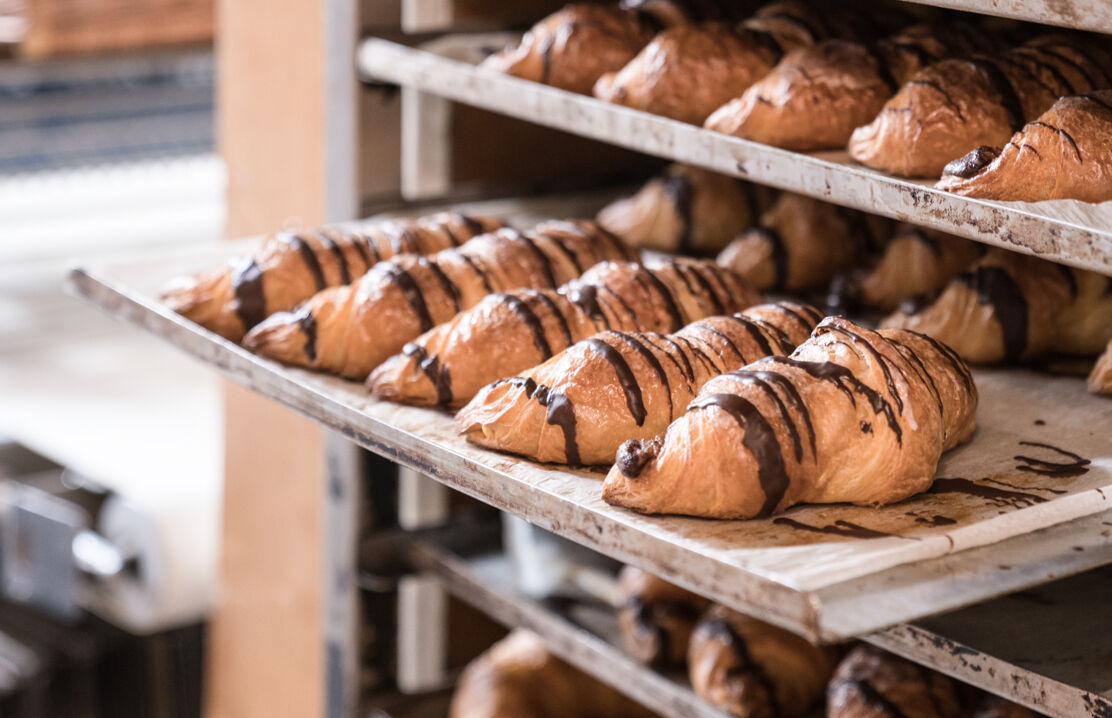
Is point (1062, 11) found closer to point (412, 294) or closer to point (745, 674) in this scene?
point (412, 294)

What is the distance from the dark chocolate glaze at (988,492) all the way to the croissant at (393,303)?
57 centimetres

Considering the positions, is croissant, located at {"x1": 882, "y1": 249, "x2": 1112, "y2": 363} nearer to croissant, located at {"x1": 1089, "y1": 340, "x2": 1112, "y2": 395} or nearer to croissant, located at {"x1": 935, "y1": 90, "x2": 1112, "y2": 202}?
croissant, located at {"x1": 1089, "y1": 340, "x2": 1112, "y2": 395}

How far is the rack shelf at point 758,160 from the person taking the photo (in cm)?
111

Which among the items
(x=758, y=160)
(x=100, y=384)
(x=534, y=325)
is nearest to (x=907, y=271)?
(x=758, y=160)

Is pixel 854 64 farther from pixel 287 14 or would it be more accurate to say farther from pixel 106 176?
pixel 106 176

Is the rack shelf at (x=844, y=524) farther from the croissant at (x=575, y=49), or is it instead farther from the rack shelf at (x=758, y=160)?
the croissant at (x=575, y=49)

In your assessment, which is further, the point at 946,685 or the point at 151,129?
the point at 151,129

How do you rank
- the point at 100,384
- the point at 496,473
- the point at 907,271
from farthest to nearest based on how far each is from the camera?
the point at 100,384
the point at 907,271
the point at 496,473

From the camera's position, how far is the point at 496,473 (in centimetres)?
121

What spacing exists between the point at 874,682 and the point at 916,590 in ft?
1.80

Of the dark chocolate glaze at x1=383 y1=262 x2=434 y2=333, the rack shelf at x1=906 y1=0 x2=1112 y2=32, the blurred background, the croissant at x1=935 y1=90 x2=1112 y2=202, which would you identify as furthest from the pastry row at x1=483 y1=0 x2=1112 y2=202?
the blurred background

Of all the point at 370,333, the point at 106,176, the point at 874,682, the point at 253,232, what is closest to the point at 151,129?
the point at 106,176

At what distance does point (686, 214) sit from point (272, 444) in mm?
881

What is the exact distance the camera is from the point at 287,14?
2227 millimetres
